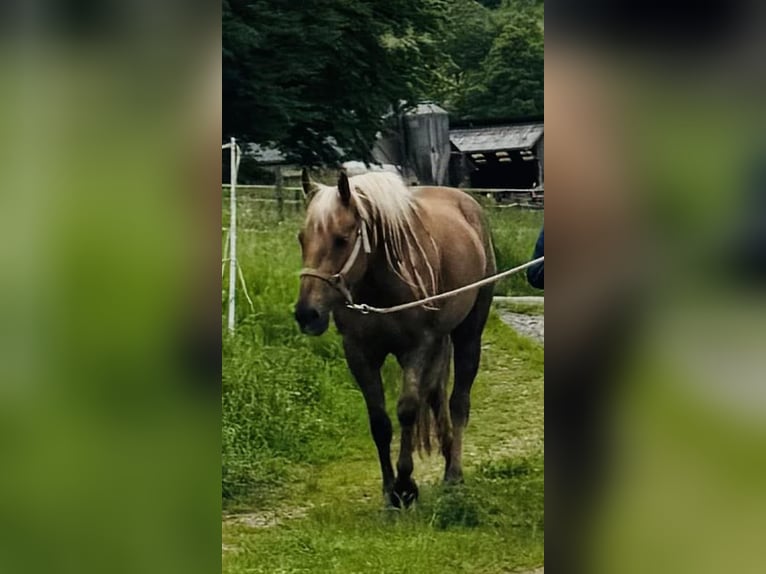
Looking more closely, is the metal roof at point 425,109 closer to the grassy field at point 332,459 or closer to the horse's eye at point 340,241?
the grassy field at point 332,459

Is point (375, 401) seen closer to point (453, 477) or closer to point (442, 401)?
point (442, 401)

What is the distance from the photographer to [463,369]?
424cm

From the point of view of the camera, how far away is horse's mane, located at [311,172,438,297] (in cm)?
418

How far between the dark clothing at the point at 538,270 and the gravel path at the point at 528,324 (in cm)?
15

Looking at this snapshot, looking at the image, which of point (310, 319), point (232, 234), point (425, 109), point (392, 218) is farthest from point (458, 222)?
point (232, 234)

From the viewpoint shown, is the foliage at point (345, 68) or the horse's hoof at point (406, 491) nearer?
the foliage at point (345, 68)

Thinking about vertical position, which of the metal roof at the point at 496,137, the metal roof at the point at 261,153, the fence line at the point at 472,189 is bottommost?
the fence line at the point at 472,189

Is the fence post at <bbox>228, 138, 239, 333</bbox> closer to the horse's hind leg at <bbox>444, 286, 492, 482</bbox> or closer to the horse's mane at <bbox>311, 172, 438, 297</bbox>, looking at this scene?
the horse's mane at <bbox>311, 172, 438, 297</bbox>

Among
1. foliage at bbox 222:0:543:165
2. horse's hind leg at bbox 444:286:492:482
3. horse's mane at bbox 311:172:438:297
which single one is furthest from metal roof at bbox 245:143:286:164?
horse's hind leg at bbox 444:286:492:482

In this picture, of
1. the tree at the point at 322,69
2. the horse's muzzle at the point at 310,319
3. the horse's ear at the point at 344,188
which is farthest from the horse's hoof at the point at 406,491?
the tree at the point at 322,69

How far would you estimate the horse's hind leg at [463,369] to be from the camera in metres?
4.21

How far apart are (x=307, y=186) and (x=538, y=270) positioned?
1.12m

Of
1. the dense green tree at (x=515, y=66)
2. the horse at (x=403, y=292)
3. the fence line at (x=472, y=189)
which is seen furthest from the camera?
the horse at (x=403, y=292)
